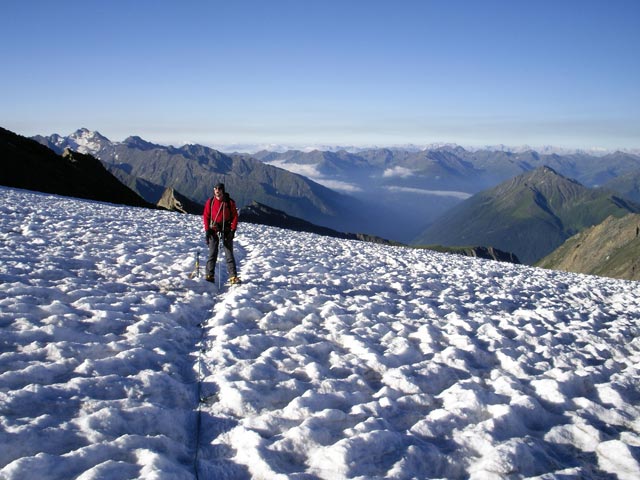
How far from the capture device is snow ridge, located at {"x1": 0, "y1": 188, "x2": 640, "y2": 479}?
5.67 m

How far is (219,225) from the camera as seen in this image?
44.7 ft

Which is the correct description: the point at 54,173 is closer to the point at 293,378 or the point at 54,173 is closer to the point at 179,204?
the point at 179,204

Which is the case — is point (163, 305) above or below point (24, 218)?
below

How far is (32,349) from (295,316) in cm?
575

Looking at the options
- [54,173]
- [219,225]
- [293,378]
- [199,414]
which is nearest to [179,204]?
[54,173]

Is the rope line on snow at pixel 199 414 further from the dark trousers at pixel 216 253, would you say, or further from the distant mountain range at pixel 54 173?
the distant mountain range at pixel 54 173

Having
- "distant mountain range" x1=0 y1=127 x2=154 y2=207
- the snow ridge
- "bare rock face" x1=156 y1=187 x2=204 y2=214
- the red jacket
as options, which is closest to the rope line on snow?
the snow ridge

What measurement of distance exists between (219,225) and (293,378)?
7.09 m


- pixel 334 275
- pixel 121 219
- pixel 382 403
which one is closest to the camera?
pixel 382 403

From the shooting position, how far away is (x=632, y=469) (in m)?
5.95

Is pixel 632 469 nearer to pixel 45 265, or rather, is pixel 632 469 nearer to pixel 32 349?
pixel 32 349

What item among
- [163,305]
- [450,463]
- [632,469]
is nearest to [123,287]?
[163,305]

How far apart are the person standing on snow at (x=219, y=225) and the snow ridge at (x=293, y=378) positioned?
0.82m

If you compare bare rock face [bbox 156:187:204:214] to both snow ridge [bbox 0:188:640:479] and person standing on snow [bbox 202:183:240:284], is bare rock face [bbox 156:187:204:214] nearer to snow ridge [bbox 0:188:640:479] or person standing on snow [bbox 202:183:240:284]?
person standing on snow [bbox 202:183:240:284]
